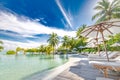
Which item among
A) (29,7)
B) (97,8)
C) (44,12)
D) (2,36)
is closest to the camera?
(97,8)

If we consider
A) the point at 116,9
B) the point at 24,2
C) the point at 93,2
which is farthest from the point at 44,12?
the point at 116,9

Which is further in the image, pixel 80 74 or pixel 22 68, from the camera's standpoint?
pixel 22 68

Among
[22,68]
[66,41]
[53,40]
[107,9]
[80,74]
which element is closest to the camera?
[80,74]

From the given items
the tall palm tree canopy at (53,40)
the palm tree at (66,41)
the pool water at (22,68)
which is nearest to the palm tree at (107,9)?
the pool water at (22,68)

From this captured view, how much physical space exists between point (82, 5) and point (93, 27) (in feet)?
52.1

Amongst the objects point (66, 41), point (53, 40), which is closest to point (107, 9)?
point (53, 40)

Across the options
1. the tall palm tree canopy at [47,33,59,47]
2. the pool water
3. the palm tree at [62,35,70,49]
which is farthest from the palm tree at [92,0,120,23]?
the palm tree at [62,35,70,49]

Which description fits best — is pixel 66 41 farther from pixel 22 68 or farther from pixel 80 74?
pixel 80 74

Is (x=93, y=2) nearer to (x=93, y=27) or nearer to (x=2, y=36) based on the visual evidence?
(x=93, y=27)

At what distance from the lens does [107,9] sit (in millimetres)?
17766

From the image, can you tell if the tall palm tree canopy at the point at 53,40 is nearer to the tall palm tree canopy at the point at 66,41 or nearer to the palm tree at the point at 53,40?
the palm tree at the point at 53,40

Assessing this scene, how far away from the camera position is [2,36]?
44.9m

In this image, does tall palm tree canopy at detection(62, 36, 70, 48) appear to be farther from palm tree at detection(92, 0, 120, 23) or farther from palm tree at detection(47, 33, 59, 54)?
palm tree at detection(92, 0, 120, 23)

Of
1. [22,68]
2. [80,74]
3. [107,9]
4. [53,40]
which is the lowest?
[22,68]
